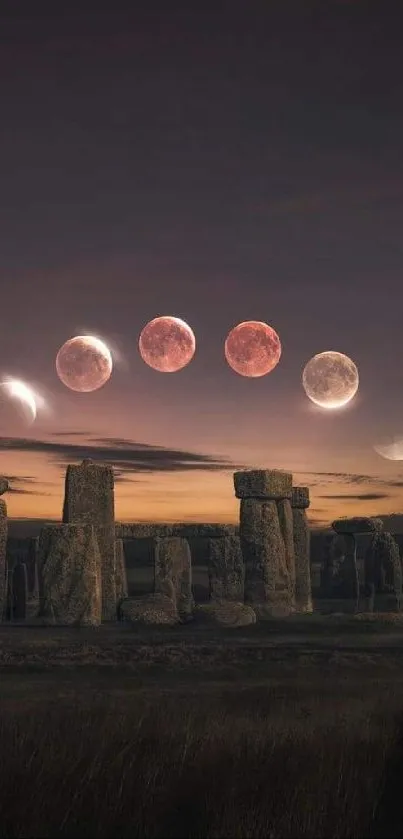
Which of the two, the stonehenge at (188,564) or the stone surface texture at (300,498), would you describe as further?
the stone surface texture at (300,498)

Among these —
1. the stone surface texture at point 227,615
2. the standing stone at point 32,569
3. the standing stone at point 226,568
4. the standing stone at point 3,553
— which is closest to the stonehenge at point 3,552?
the standing stone at point 3,553

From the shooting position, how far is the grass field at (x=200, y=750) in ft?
23.7

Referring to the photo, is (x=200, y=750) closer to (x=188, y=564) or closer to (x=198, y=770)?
(x=198, y=770)

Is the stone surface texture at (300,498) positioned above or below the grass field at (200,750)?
above

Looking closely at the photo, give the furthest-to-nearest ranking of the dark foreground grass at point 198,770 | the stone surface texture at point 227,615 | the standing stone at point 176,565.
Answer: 1. the standing stone at point 176,565
2. the stone surface texture at point 227,615
3. the dark foreground grass at point 198,770

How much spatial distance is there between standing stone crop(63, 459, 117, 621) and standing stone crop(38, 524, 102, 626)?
1739mm

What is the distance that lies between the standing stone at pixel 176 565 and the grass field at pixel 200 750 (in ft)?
A: 41.8

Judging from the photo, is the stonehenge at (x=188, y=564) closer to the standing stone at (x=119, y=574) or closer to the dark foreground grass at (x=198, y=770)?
the standing stone at (x=119, y=574)

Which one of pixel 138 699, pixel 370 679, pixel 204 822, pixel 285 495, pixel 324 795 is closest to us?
pixel 204 822

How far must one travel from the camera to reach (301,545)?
2948cm

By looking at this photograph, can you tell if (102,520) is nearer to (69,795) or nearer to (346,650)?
(346,650)

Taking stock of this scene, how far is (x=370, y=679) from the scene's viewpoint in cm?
1458

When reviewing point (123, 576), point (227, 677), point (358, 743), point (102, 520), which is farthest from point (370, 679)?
point (123, 576)

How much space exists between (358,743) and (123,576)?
19.2 m
